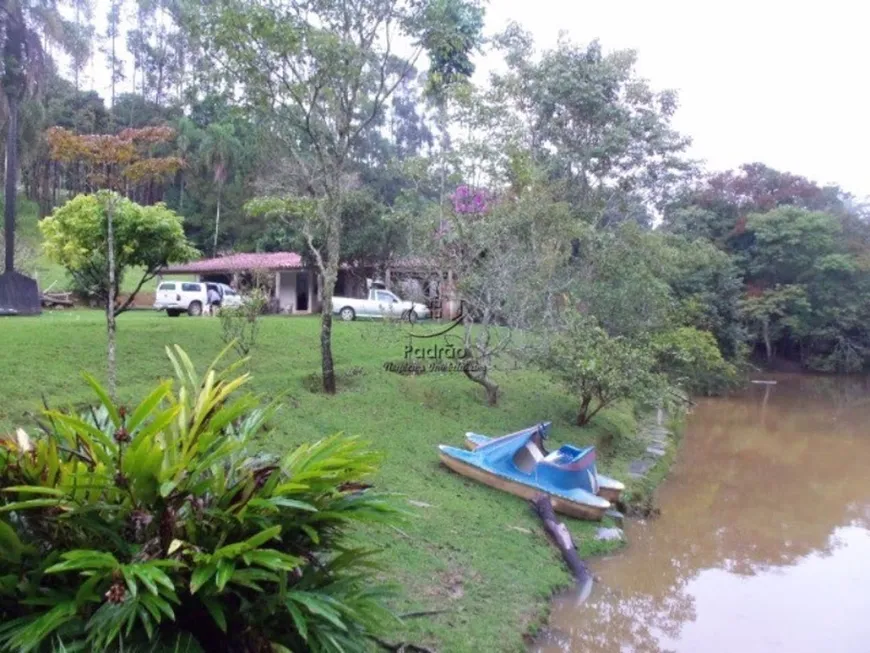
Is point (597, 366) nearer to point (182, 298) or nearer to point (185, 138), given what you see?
point (182, 298)

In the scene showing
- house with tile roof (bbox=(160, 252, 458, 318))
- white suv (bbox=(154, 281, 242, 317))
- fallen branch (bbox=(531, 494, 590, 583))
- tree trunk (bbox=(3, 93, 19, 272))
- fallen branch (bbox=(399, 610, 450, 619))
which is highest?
tree trunk (bbox=(3, 93, 19, 272))

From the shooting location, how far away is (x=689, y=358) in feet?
54.6

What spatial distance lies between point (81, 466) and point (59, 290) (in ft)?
86.9

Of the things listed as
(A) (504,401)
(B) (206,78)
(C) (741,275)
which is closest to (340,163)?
(B) (206,78)

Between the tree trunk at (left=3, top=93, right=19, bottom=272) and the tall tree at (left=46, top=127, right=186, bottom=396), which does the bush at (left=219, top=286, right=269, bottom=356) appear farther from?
the tree trunk at (left=3, top=93, right=19, bottom=272)

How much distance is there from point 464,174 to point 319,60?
17.0 feet

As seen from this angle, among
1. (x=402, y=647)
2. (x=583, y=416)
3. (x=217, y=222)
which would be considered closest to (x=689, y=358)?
(x=583, y=416)

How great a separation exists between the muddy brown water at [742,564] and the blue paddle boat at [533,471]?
87 centimetres

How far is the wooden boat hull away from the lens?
9.55 meters

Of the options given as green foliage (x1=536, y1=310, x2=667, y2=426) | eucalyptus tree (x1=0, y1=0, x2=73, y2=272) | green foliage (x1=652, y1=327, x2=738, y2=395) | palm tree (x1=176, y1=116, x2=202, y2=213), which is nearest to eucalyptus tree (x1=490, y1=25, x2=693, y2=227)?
green foliage (x1=652, y1=327, x2=738, y2=395)

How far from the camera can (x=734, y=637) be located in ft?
23.9

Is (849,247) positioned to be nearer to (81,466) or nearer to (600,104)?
(600,104)

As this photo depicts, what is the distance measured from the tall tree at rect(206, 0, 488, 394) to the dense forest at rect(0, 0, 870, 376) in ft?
0.11

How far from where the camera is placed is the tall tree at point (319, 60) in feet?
34.0
